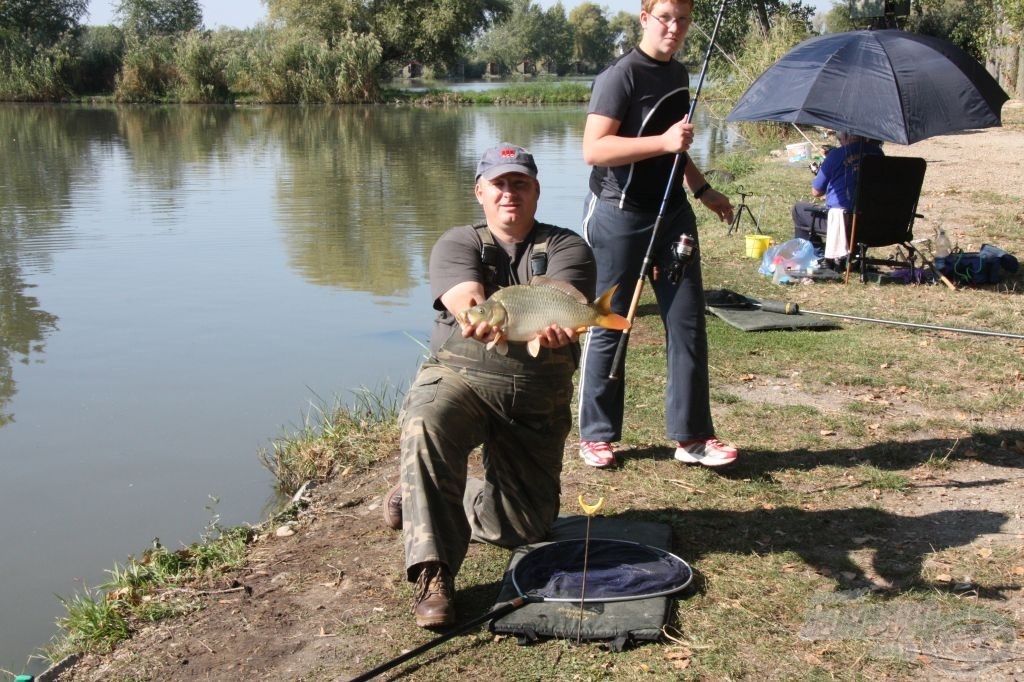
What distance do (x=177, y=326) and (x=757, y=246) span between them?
5.44 meters

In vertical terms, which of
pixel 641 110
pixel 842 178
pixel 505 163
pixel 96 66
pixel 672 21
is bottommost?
pixel 842 178

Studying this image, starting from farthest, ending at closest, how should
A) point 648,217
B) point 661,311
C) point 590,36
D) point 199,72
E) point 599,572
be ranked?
1. point 590,36
2. point 199,72
3. point 661,311
4. point 648,217
5. point 599,572

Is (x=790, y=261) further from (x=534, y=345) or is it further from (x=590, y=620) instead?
(x=590, y=620)

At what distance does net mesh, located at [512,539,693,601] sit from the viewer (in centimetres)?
361

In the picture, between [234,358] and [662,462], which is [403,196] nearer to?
[234,358]

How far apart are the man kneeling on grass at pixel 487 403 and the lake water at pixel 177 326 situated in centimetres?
181

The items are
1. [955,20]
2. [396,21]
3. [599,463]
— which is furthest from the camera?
[396,21]

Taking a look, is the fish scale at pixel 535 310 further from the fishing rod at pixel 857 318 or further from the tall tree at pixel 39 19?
the tall tree at pixel 39 19

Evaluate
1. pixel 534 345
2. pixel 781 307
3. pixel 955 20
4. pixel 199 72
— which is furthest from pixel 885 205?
pixel 199 72

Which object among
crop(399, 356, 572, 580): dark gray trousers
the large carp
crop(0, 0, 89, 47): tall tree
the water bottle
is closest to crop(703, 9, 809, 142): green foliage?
the water bottle

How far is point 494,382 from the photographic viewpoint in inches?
148

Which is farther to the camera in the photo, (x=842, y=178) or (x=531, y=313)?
(x=842, y=178)

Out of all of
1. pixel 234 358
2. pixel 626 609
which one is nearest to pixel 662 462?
pixel 626 609

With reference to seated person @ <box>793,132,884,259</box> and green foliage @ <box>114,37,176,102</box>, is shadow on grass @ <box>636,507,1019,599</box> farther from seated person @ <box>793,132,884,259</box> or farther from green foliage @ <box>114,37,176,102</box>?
green foliage @ <box>114,37,176,102</box>
